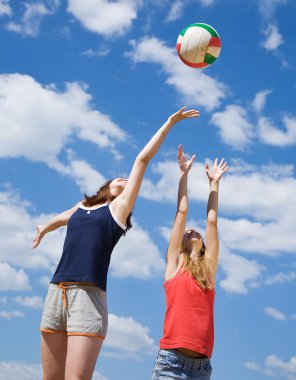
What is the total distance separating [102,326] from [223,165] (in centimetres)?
306

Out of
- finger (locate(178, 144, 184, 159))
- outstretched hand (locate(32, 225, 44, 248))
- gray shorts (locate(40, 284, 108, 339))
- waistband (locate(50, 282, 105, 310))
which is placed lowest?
gray shorts (locate(40, 284, 108, 339))

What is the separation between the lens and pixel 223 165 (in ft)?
23.7

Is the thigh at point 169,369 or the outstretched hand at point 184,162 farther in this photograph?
the outstretched hand at point 184,162

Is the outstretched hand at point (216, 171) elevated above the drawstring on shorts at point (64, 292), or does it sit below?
above

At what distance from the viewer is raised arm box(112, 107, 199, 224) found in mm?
5695

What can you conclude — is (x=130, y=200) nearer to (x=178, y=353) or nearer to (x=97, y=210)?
(x=97, y=210)

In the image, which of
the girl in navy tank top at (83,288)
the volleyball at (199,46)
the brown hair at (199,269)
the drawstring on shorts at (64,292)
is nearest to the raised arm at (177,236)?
the brown hair at (199,269)

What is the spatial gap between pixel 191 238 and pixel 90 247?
→ 146cm

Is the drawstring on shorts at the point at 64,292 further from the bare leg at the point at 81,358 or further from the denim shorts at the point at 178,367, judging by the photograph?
the denim shorts at the point at 178,367

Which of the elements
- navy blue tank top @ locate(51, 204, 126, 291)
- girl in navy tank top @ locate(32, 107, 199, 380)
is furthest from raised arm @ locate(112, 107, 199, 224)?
navy blue tank top @ locate(51, 204, 126, 291)

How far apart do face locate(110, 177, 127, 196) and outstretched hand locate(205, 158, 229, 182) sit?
1.34 metres

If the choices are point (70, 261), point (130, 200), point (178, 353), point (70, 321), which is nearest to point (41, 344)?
point (70, 321)

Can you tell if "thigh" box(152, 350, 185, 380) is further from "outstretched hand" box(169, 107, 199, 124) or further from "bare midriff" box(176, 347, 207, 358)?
"outstretched hand" box(169, 107, 199, 124)

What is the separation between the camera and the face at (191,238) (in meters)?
6.29
